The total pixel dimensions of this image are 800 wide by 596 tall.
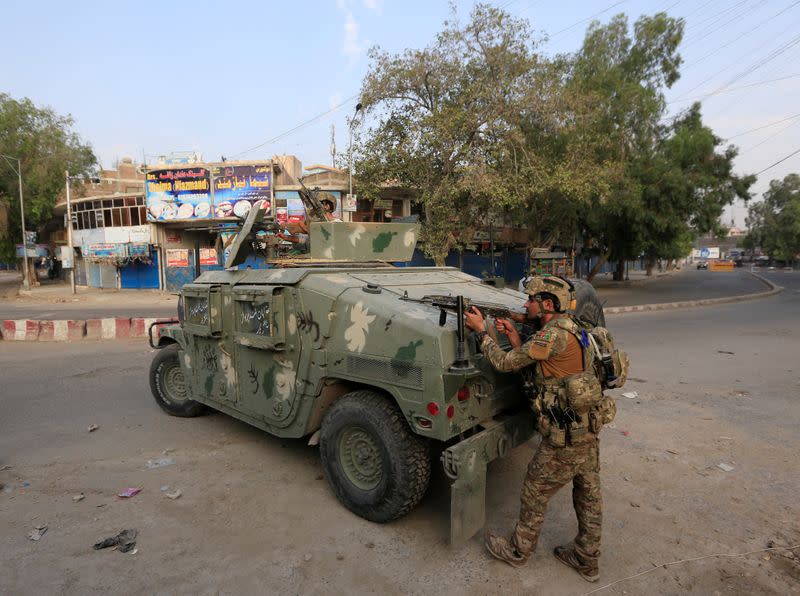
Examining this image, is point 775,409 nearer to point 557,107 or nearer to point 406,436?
point 406,436

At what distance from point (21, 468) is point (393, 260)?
12.1 feet

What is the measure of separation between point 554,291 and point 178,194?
24306mm

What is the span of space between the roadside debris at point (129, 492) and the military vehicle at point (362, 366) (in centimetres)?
91

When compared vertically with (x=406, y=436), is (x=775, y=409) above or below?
below

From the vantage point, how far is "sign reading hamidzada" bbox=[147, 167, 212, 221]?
23.4m

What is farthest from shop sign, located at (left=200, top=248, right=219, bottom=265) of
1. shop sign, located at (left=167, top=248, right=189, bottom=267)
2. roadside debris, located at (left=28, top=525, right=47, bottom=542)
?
roadside debris, located at (left=28, top=525, right=47, bottom=542)

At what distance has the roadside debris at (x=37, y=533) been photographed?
3.20m

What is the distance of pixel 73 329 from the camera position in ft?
34.7

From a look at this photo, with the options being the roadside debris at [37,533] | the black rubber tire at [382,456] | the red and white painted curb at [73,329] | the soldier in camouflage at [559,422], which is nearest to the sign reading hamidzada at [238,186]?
the red and white painted curb at [73,329]

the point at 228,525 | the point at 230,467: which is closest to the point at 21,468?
the point at 230,467

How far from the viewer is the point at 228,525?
3.35 meters

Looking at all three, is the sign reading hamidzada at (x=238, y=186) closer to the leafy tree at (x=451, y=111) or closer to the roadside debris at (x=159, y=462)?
the leafy tree at (x=451, y=111)

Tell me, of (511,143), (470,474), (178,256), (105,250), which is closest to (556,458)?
(470,474)

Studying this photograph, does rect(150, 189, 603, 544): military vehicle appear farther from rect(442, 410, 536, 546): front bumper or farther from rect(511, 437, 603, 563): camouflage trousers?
rect(511, 437, 603, 563): camouflage trousers
